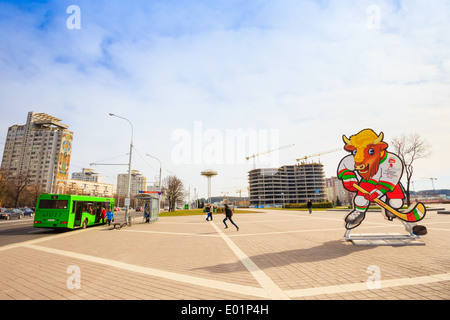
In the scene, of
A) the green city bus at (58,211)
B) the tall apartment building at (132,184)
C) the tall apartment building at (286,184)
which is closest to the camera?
the green city bus at (58,211)

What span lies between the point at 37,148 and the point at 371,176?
12007cm

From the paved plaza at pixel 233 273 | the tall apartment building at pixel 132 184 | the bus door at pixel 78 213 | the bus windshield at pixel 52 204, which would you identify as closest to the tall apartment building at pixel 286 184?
the tall apartment building at pixel 132 184

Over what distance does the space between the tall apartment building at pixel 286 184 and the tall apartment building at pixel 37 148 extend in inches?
4007

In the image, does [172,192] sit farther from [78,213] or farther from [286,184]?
[286,184]

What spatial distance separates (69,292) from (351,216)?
10.1 meters

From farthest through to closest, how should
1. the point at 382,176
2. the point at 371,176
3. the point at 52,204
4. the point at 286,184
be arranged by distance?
the point at 286,184
the point at 52,204
the point at 371,176
the point at 382,176

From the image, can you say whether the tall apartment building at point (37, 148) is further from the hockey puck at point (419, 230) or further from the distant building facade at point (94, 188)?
the hockey puck at point (419, 230)

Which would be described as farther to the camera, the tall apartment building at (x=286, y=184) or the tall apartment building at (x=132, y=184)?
the tall apartment building at (x=132, y=184)

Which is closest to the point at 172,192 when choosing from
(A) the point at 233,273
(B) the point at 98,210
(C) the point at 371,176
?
(B) the point at 98,210

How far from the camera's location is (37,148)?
9206 centimetres

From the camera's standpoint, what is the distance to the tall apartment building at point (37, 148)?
3533 inches

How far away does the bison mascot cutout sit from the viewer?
9.46 m

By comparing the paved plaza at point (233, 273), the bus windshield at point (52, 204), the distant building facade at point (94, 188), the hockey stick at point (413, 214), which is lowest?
the paved plaza at point (233, 273)
